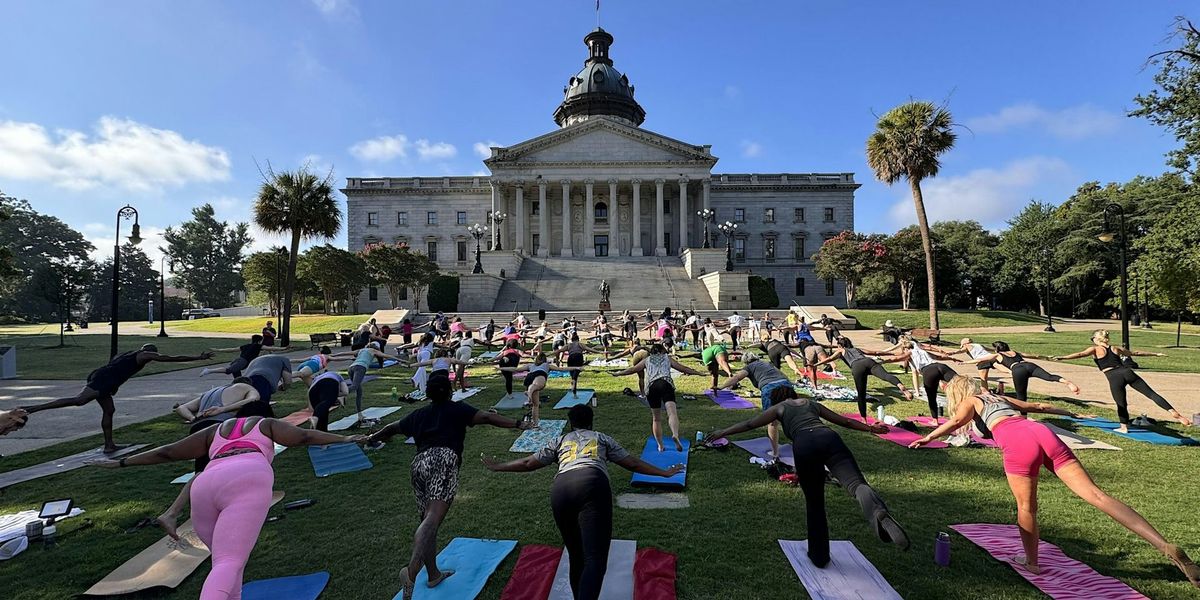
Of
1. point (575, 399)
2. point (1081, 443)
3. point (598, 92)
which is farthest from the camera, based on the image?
point (598, 92)

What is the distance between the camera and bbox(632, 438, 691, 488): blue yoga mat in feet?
21.5

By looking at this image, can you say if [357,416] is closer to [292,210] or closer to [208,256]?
[292,210]

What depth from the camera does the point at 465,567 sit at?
4.64 metres

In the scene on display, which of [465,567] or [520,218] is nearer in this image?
[465,567]

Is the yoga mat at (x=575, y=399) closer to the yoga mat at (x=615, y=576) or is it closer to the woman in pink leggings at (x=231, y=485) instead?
the yoga mat at (x=615, y=576)

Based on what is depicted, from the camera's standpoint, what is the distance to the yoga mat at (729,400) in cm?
1134

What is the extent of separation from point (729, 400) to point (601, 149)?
47.0m

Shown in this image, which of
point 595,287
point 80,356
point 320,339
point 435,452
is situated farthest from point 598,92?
point 435,452

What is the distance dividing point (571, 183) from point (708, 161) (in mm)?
14913

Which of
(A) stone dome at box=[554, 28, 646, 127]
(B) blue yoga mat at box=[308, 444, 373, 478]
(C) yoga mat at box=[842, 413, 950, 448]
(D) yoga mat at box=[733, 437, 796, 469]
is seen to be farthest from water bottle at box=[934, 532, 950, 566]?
(A) stone dome at box=[554, 28, 646, 127]

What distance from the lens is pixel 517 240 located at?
2164 inches

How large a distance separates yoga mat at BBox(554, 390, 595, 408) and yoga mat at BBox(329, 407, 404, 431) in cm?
365

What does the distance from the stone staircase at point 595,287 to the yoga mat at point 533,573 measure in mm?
32239

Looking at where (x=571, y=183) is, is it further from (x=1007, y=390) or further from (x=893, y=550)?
(x=893, y=550)
